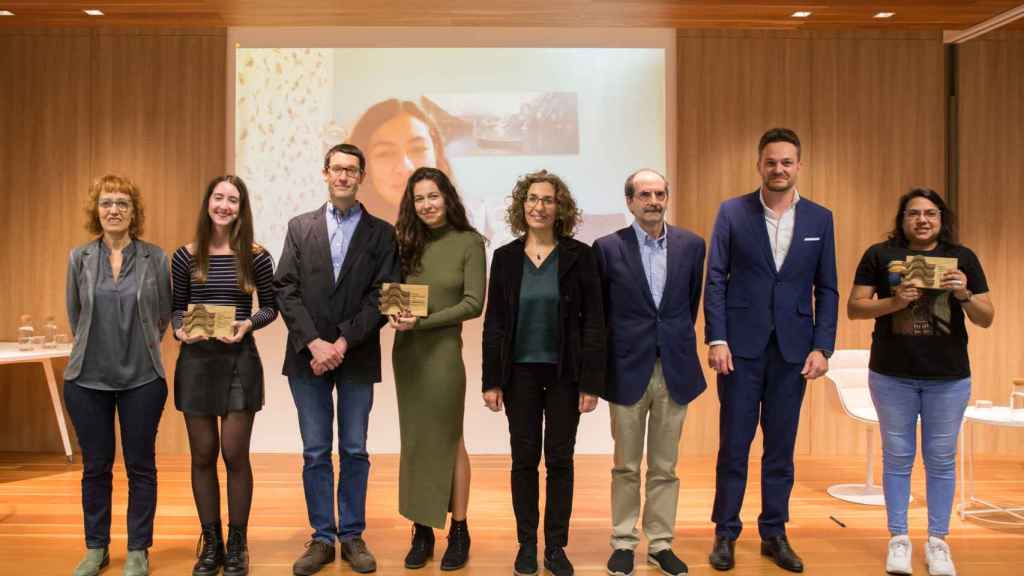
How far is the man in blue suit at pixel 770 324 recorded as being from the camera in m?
3.31

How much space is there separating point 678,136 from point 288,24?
9.35 feet

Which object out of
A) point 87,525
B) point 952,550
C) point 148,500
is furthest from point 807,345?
point 87,525

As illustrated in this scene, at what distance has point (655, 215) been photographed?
3.20m

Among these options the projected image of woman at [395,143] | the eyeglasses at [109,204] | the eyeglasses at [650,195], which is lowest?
the eyeglasses at [109,204]

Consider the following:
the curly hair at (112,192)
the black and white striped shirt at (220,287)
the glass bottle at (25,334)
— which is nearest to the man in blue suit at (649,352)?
the black and white striped shirt at (220,287)

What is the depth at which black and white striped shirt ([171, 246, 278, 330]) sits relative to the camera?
10.2 feet

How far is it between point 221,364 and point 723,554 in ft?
7.23

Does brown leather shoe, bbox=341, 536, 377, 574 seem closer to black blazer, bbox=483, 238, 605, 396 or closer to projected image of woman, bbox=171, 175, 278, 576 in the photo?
projected image of woman, bbox=171, 175, 278, 576

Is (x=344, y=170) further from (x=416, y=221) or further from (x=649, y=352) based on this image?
(x=649, y=352)

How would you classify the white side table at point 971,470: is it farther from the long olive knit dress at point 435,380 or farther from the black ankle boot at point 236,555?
the black ankle boot at point 236,555

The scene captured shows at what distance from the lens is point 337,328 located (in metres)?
3.25

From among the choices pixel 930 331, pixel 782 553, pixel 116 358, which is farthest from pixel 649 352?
pixel 116 358

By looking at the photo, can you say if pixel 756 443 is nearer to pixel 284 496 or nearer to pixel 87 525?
pixel 284 496

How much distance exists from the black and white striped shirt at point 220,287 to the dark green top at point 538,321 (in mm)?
1026
